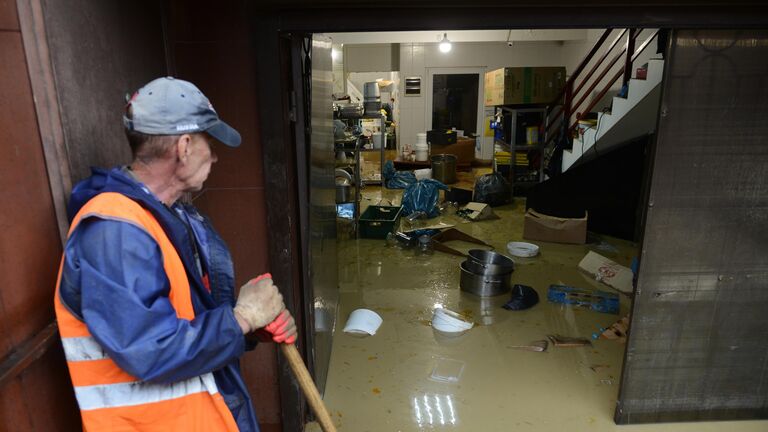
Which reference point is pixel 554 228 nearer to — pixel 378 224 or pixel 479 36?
pixel 378 224

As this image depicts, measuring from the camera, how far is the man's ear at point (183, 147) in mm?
1124

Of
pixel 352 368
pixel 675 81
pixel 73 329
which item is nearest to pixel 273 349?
pixel 352 368

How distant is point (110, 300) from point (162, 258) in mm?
138

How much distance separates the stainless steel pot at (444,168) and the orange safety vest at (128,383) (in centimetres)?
748

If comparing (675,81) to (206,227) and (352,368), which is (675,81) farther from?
(352,368)

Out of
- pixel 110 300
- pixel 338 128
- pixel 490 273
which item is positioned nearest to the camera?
pixel 110 300

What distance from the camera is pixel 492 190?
6.76m

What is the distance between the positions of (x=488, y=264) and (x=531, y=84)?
12.1 ft

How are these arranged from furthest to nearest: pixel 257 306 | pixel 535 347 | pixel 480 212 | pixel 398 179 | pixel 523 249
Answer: pixel 398 179 → pixel 480 212 → pixel 523 249 → pixel 535 347 → pixel 257 306

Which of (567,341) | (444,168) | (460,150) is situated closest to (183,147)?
(567,341)

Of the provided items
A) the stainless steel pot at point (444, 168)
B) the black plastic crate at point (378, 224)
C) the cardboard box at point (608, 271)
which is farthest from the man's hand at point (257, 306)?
the stainless steel pot at point (444, 168)

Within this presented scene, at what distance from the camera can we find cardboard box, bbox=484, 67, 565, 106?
6.68 m

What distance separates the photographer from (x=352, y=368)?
3037mm

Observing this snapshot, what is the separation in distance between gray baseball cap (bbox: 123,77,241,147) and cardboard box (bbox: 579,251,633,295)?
3896mm
